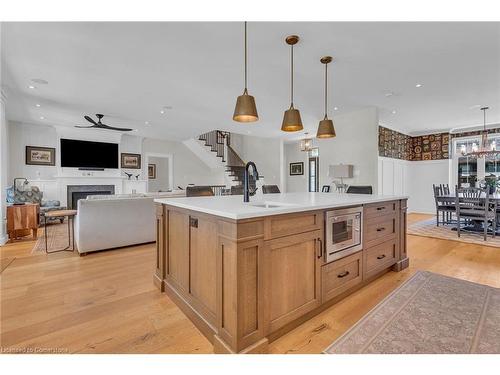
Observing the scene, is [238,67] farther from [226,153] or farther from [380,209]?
[226,153]

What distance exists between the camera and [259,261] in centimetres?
147

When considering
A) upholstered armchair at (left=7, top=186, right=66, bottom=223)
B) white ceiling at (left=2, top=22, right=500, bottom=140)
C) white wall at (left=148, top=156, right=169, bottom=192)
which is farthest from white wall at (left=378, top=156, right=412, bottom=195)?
upholstered armchair at (left=7, top=186, right=66, bottom=223)

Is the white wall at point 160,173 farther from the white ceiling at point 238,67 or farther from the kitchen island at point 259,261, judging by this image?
the kitchen island at point 259,261

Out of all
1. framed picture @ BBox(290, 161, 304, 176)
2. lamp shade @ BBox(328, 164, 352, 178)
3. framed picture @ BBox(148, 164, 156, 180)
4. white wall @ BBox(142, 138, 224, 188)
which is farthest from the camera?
framed picture @ BBox(290, 161, 304, 176)

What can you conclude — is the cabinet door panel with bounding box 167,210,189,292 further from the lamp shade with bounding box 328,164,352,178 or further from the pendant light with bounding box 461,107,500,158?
the pendant light with bounding box 461,107,500,158

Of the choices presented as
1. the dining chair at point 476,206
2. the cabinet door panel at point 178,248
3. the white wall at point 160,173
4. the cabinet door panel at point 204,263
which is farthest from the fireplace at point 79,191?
the dining chair at point 476,206

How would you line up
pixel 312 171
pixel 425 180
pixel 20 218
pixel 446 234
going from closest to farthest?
pixel 20 218 → pixel 446 234 → pixel 425 180 → pixel 312 171

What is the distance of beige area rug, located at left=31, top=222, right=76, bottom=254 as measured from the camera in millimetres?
3828

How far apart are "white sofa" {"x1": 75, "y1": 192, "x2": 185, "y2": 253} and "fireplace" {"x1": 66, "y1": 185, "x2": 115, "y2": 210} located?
13.3 feet

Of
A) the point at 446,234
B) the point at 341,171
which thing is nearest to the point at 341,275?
the point at 341,171

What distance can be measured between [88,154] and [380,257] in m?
7.83

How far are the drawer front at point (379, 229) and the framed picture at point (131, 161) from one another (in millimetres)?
7854

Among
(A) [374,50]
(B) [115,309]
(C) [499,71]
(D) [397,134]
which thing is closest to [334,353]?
(B) [115,309]
